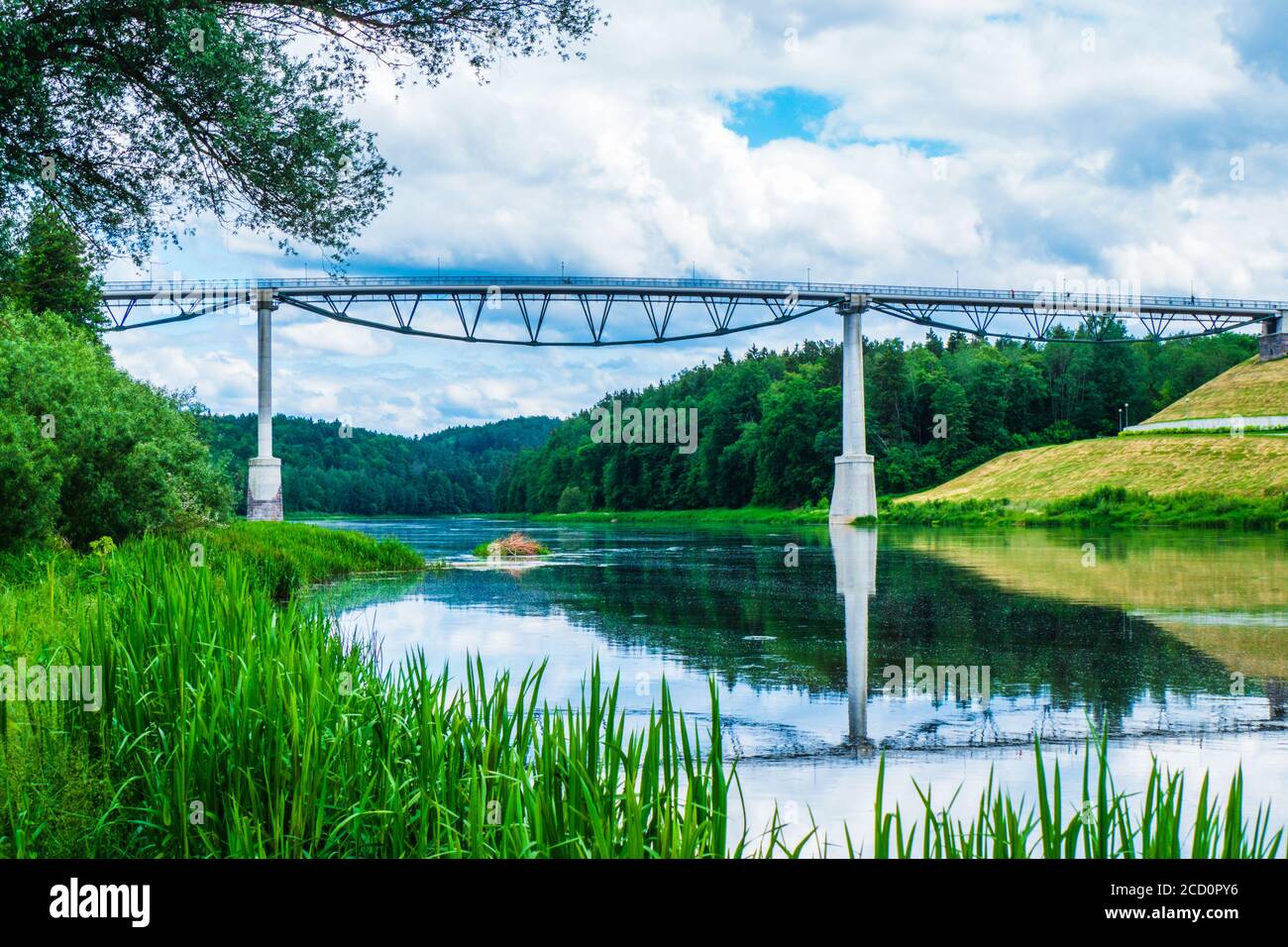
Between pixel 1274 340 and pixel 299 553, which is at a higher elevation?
pixel 1274 340

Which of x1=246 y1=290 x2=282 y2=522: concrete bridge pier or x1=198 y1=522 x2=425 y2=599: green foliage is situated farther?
x1=246 y1=290 x2=282 y2=522: concrete bridge pier

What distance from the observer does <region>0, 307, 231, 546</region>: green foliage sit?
16.0 metres

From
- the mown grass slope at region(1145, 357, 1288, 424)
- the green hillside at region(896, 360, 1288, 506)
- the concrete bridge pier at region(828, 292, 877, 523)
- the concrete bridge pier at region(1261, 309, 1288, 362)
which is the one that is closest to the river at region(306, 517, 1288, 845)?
the concrete bridge pier at region(828, 292, 877, 523)

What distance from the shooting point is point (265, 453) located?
62.1 m

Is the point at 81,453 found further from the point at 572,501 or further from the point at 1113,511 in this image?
the point at 572,501

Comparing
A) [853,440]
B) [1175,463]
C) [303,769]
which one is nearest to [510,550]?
[853,440]

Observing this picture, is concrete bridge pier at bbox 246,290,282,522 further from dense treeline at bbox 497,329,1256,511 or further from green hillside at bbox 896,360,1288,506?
dense treeline at bbox 497,329,1256,511

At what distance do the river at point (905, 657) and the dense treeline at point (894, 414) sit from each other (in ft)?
271

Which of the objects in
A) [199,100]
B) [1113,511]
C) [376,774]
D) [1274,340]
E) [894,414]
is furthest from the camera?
[894,414]

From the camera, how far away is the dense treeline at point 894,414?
118375 millimetres

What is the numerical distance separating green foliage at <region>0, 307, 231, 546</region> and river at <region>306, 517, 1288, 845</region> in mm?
4015

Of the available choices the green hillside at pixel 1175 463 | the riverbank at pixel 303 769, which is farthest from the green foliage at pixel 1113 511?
the riverbank at pixel 303 769

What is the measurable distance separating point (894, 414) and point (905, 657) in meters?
114
